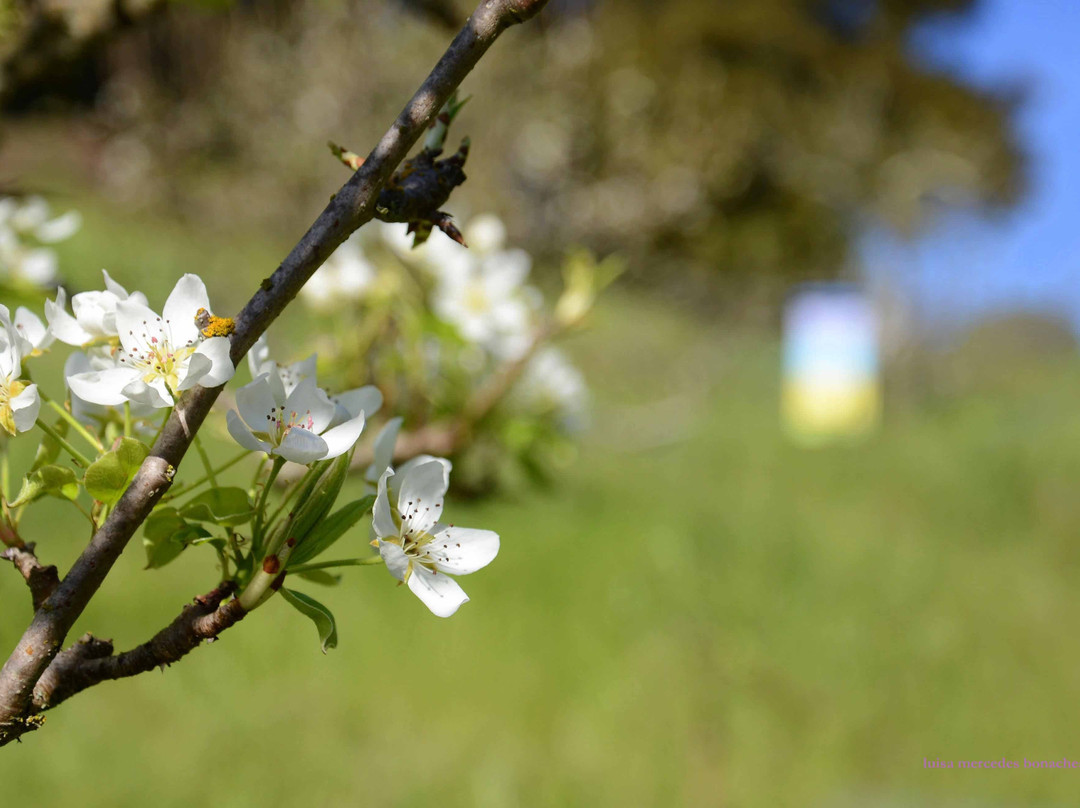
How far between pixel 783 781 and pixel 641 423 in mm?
2247

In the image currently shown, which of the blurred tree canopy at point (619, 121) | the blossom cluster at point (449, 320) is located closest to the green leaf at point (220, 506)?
the blossom cluster at point (449, 320)

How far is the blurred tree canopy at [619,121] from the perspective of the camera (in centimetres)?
444

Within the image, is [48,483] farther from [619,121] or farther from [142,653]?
[619,121]

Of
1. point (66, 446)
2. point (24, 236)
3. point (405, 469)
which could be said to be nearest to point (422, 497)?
point (405, 469)

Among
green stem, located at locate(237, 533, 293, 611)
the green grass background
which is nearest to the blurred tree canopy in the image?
the green grass background

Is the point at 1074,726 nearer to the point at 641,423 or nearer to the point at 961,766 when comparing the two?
the point at 961,766

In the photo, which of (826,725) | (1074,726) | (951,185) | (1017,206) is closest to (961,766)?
(826,725)

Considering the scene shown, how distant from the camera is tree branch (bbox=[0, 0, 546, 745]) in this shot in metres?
0.24

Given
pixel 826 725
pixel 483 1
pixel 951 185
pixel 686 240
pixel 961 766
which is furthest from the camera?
pixel 686 240

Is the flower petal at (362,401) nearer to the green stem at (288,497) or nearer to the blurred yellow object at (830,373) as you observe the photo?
the green stem at (288,497)

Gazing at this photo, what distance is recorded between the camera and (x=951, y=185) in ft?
20.7

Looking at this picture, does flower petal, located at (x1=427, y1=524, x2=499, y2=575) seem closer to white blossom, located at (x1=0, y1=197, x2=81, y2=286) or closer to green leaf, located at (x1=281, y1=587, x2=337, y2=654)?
green leaf, located at (x1=281, y1=587, x2=337, y2=654)

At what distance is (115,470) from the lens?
0.27 metres

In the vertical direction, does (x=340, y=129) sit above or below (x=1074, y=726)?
above
